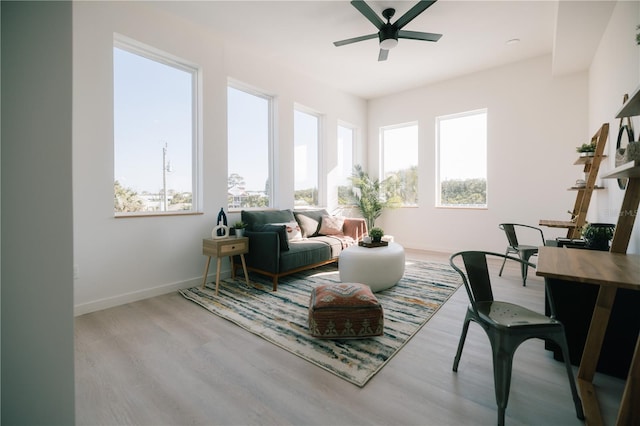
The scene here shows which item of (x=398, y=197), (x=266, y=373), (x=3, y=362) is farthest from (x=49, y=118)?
(x=398, y=197)

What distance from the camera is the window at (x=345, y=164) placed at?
6.24m

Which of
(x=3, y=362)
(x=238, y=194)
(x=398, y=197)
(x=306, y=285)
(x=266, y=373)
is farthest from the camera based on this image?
(x=398, y=197)

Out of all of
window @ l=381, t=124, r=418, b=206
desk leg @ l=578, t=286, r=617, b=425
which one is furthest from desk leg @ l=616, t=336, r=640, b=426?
window @ l=381, t=124, r=418, b=206

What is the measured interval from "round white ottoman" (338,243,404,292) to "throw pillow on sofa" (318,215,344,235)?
140cm

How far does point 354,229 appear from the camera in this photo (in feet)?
16.0

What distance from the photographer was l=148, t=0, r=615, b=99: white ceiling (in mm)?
3252

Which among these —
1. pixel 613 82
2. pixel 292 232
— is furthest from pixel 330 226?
pixel 613 82

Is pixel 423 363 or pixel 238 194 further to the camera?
pixel 238 194

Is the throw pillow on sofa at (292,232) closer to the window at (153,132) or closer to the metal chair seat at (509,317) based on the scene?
the window at (153,132)

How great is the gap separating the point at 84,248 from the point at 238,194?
A: 192 centimetres

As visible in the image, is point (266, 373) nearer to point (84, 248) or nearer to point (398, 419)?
point (398, 419)

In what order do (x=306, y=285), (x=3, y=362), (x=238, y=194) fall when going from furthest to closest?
(x=238, y=194)
(x=306, y=285)
(x=3, y=362)

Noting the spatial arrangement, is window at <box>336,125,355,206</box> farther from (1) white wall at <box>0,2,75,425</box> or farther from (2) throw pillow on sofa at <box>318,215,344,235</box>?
(1) white wall at <box>0,2,75,425</box>

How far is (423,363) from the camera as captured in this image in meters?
1.91
